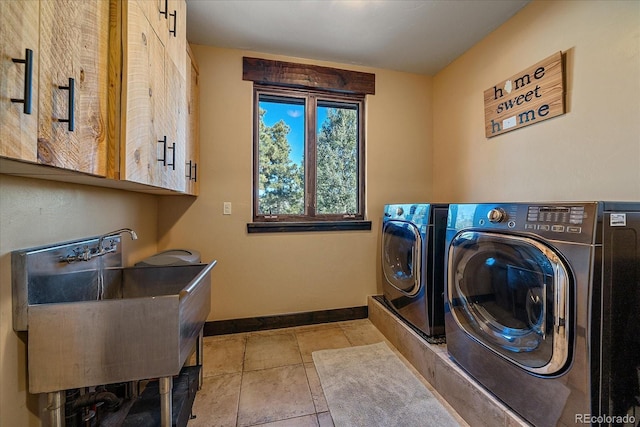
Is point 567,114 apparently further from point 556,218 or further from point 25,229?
point 25,229

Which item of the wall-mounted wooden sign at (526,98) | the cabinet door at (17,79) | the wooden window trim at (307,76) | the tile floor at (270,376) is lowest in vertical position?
the tile floor at (270,376)

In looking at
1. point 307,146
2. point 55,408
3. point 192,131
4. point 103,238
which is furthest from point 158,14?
point 55,408

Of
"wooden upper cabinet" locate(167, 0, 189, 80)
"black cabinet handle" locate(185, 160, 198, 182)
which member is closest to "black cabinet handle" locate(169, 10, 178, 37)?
"wooden upper cabinet" locate(167, 0, 189, 80)

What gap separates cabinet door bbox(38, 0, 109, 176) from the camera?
674mm

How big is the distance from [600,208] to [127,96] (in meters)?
1.76

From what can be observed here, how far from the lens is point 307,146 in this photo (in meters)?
2.56

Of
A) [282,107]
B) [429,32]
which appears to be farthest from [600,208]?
[282,107]

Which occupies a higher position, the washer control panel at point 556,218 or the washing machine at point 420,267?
the washer control panel at point 556,218

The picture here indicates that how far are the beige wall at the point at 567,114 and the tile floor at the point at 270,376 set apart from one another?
5.13 ft

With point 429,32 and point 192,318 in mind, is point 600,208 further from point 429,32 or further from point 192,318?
point 429,32

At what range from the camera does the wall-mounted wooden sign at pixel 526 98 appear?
165 centimetres

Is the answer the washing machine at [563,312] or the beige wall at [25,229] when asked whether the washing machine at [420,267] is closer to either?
the washing machine at [563,312]

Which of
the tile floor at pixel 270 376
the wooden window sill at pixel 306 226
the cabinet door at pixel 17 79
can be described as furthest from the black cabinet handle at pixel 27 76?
the wooden window sill at pixel 306 226

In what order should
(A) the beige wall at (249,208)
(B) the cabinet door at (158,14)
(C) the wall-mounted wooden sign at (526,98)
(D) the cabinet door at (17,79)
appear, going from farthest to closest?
(A) the beige wall at (249,208) → (C) the wall-mounted wooden sign at (526,98) → (B) the cabinet door at (158,14) → (D) the cabinet door at (17,79)
